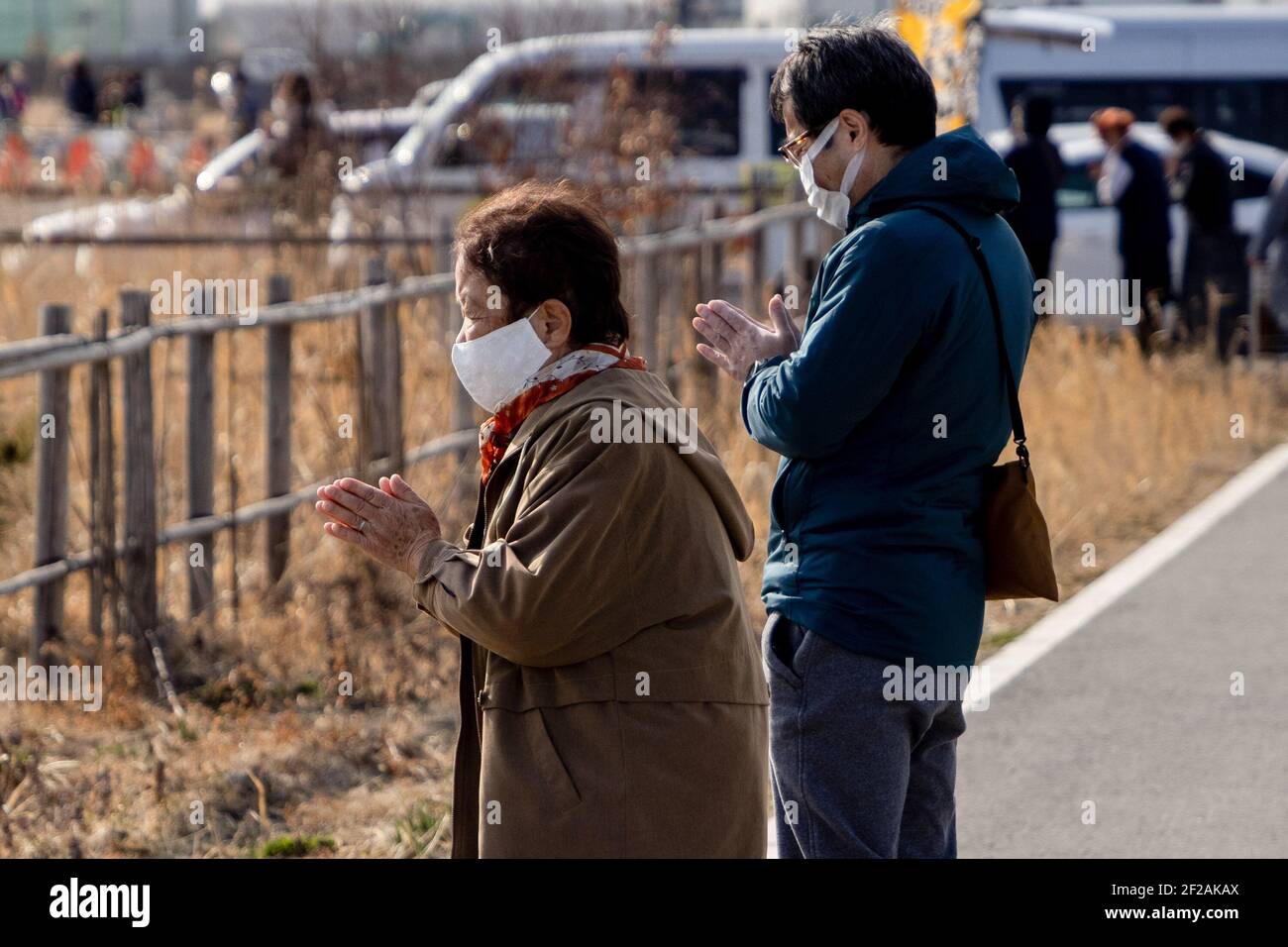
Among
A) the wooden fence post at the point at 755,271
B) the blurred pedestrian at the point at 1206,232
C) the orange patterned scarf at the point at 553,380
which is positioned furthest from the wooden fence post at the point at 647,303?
the orange patterned scarf at the point at 553,380

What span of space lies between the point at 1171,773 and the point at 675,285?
4.96 m

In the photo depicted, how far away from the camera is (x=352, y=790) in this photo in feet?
17.8

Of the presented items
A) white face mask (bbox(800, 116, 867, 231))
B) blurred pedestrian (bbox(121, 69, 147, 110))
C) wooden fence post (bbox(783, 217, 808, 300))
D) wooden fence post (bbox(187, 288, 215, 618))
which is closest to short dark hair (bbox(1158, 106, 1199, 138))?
wooden fence post (bbox(783, 217, 808, 300))

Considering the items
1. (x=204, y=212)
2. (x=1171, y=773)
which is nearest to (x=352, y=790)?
(x=1171, y=773)

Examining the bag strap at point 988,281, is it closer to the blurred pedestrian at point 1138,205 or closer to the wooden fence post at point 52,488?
the wooden fence post at point 52,488

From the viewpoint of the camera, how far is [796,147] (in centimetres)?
336

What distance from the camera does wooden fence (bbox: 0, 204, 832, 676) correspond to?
239 inches

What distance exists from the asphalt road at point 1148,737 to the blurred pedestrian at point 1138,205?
547 cm

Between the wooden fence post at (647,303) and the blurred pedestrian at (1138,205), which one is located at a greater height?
the blurred pedestrian at (1138,205)

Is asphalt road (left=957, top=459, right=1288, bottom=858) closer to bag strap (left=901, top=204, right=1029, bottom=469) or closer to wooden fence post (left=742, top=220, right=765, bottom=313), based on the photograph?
bag strap (left=901, top=204, right=1029, bottom=469)

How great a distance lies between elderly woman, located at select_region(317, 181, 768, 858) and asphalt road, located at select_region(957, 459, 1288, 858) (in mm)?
2208

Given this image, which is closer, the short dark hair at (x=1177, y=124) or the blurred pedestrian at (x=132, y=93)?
the short dark hair at (x=1177, y=124)

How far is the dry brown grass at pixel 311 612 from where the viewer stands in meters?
5.08

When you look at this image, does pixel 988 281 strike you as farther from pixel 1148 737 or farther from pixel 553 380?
pixel 1148 737
